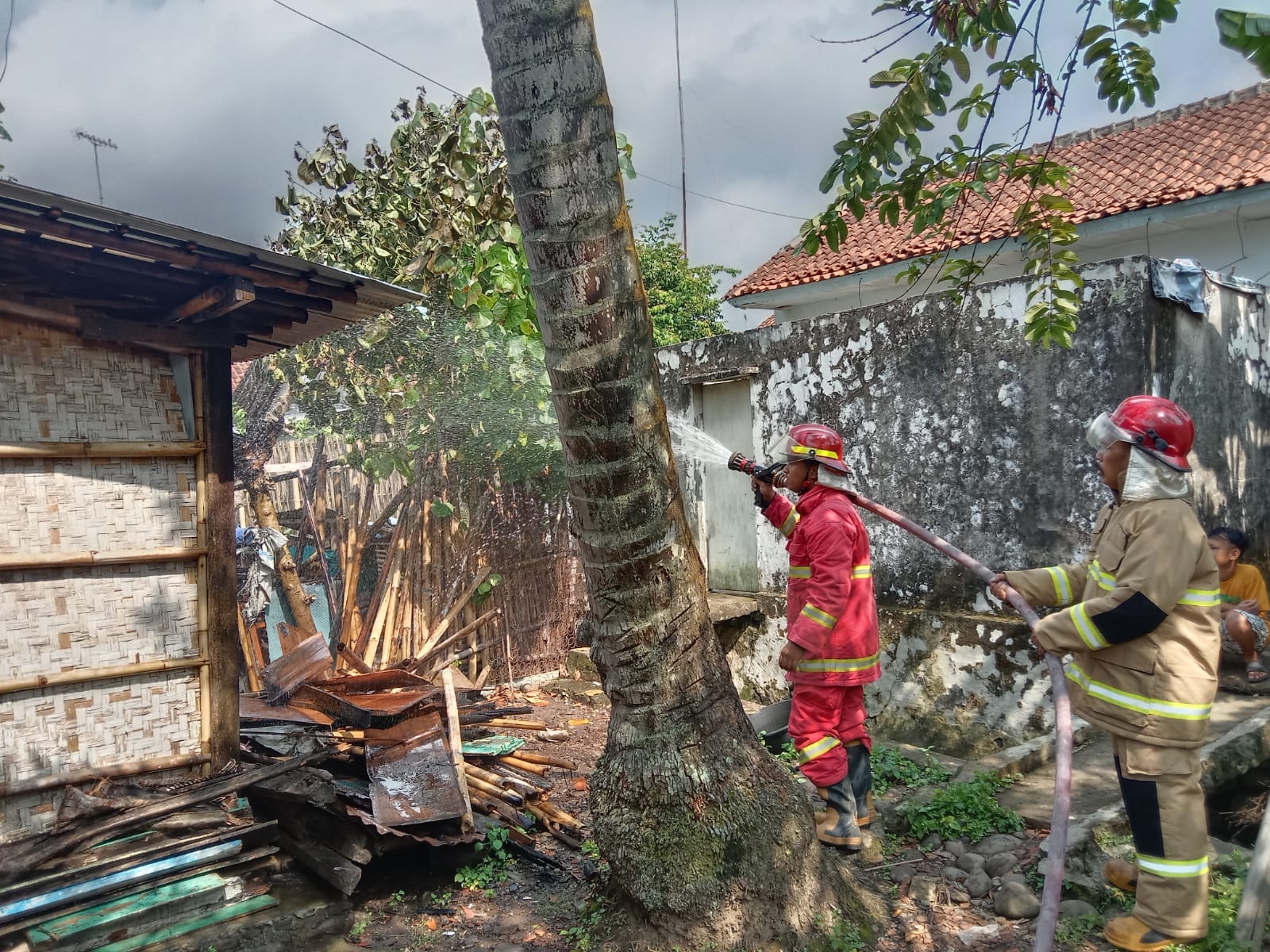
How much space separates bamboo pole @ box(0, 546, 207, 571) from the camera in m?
4.02

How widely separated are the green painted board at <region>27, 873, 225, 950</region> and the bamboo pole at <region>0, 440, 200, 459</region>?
2024mm

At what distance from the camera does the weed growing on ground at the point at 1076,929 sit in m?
3.45

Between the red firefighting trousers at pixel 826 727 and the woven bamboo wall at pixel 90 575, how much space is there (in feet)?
10.2

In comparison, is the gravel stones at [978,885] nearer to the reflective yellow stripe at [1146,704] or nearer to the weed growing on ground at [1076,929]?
the weed growing on ground at [1076,929]

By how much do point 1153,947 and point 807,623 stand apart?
5.93ft

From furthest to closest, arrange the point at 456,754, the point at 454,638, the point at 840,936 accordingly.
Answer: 1. the point at 454,638
2. the point at 456,754
3. the point at 840,936

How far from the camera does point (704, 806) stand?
3256mm

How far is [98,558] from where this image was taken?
4242mm

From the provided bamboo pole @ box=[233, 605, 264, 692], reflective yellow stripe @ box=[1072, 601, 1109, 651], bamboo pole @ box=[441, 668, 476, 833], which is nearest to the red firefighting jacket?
reflective yellow stripe @ box=[1072, 601, 1109, 651]

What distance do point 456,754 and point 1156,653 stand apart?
373 centimetres

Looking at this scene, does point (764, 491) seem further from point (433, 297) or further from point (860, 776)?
point (433, 297)

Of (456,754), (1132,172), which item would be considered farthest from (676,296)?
(456,754)

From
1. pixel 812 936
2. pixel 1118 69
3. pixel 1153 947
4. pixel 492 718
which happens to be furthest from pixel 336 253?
pixel 1153 947

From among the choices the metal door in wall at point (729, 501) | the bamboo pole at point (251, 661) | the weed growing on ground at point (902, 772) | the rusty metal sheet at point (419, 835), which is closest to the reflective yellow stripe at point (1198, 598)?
the weed growing on ground at point (902, 772)
